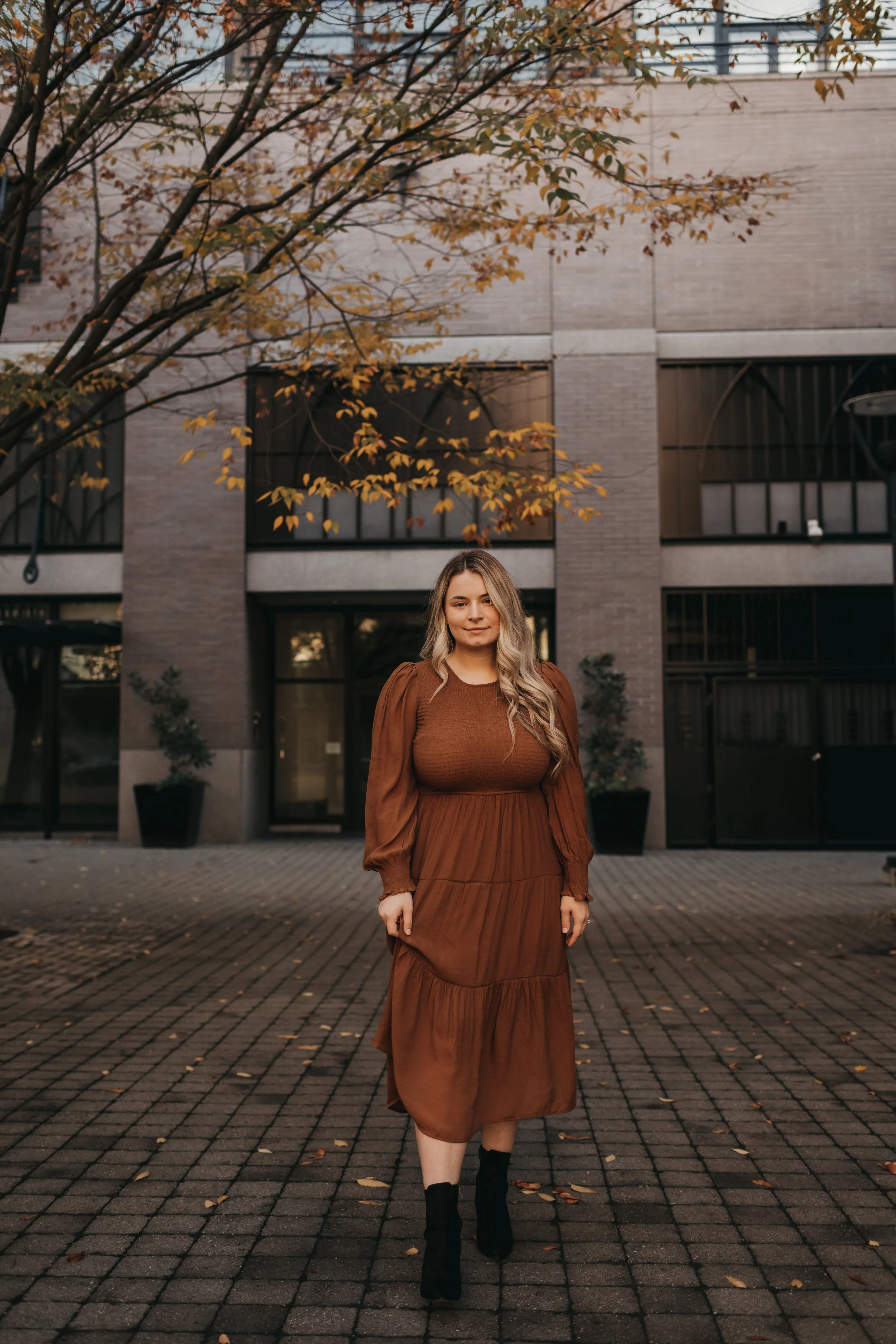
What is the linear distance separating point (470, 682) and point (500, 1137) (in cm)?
137

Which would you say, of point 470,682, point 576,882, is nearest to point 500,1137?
point 576,882

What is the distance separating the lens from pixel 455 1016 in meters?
3.16

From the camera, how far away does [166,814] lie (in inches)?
575

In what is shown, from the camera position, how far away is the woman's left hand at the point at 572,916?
10.9 ft

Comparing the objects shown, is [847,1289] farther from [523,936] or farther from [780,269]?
[780,269]

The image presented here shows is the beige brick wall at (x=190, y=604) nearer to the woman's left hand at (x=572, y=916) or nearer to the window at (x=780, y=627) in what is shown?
the window at (x=780, y=627)

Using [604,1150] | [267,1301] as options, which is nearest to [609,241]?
[604,1150]

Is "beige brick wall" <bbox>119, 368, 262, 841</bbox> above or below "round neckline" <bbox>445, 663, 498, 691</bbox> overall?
above

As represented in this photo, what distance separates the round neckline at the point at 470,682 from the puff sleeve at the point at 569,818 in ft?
0.62

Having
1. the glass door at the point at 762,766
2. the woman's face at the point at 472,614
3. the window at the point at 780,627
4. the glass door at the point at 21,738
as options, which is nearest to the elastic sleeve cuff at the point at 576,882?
the woman's face at the point at 472,614

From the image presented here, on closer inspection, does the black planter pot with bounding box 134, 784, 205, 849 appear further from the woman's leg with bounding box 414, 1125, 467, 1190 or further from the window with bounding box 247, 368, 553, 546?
the woman's leg with bounding box 414, 1125, 467, 1190

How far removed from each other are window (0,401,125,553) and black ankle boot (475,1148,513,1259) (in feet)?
44.2

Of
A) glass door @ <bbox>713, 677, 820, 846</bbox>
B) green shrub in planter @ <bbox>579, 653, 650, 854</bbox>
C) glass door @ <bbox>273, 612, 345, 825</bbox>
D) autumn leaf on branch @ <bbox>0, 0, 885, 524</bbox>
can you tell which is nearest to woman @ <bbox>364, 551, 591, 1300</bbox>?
autumn leaf on branch @ <bbox>0, 0, 885, 524</bbox>

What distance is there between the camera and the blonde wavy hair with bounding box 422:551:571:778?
3.29 metres
